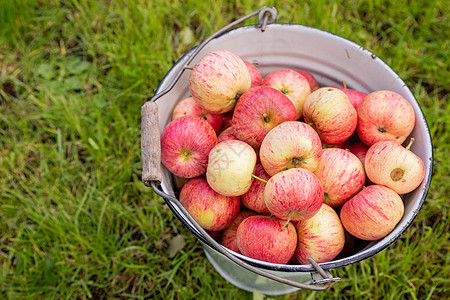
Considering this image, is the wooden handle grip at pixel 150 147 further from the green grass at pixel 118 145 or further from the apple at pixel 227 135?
the green grass at pixel 118 145

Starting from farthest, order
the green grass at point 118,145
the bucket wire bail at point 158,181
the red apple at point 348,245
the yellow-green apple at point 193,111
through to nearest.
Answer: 1. the green grass at point 118,145
2. the yellow-green apple at point 193,111
3. the red apple at point 348,245
4. the bucket wire bail at point 158,181

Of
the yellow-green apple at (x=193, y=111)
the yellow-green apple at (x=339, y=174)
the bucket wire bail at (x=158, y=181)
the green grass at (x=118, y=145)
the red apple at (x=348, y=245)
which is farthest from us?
the green grass at (x=118, y=145)

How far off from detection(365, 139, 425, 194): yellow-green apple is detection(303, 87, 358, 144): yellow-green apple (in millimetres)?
162

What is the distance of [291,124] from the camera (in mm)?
1568

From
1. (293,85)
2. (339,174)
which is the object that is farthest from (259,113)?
(339,174)

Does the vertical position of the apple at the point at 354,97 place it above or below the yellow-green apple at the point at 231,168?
above

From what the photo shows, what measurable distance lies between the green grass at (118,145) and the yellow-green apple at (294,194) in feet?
2.72

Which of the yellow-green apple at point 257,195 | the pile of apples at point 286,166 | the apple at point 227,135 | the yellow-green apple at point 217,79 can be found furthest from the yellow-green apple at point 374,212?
the yellow-green apple at point 217,79

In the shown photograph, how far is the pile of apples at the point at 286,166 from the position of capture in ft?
4.99

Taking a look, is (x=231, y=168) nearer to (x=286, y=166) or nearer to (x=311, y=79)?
(x=286, y=166)

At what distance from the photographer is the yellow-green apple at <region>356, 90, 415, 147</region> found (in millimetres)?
1690

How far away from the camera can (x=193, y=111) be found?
6.02ft

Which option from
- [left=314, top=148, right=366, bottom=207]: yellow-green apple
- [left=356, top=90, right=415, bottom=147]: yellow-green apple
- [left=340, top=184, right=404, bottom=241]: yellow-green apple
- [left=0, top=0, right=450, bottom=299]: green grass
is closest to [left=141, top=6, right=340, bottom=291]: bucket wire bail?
[left=340, top=184, right=404, bottom=241]: yellow-green apple

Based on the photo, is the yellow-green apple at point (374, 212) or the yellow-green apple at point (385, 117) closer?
the yellow-green apple at point (374, 212)
